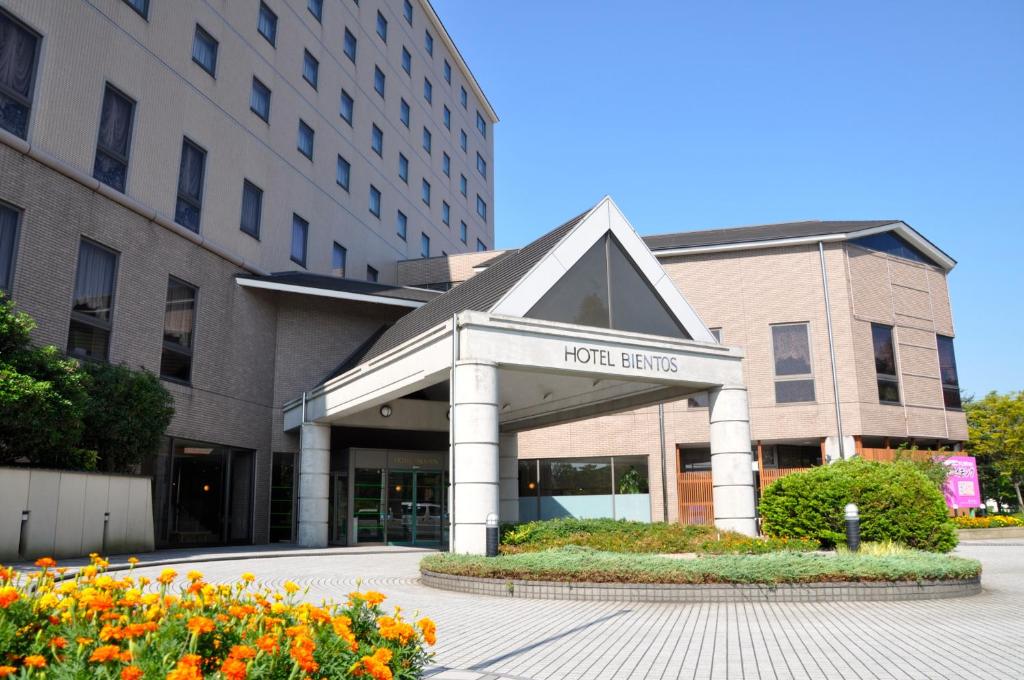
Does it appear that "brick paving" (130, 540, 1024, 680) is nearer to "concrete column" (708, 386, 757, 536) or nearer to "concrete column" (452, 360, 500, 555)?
"concrete column" (452, 360, 500, 555)

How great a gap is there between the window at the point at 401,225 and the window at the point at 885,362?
22.7 meters

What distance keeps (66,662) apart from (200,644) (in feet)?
2.15

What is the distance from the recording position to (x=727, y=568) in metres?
11.5

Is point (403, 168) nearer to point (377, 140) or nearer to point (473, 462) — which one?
point (377, 140)

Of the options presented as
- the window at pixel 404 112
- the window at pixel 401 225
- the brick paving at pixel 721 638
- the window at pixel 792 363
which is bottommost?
the brick paving at pixel 721 638

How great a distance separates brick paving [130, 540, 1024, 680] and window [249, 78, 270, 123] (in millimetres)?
20365

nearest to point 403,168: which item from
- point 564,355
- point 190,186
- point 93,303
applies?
point 190,186

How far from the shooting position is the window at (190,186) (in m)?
23.9

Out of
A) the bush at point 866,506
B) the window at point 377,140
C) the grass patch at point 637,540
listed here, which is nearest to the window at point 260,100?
the window at point 377,140

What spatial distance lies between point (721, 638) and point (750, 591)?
9.28ft

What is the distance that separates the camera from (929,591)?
453 inches

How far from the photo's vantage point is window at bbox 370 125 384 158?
38.5m

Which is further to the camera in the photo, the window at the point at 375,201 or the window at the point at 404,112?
the window at the point at 404,112

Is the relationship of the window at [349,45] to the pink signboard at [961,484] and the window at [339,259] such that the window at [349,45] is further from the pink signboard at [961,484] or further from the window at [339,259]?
the pink signboard at [961,484]
